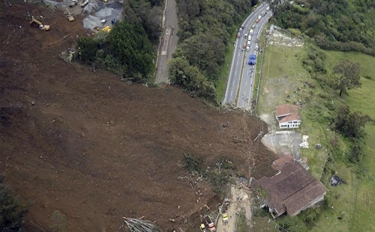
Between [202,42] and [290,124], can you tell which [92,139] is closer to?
[202,42]

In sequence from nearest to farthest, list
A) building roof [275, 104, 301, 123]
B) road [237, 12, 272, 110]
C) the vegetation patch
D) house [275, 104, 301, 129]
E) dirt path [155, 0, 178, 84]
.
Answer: the vegetation patch, house [275, 104, 301, 129], building roof [275, 104, 301, 123], dirt path [155, 0, 178, 84], road [237, 12, 272, 110]

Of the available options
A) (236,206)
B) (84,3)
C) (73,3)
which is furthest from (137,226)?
(73,3)

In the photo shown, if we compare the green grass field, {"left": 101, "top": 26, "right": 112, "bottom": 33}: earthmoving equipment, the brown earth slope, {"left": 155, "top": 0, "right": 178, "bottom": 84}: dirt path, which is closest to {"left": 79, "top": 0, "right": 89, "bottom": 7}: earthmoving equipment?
the brown earth slope

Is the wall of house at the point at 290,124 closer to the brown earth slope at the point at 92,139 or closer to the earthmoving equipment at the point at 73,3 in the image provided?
the brown earth slope at the point at 92,139

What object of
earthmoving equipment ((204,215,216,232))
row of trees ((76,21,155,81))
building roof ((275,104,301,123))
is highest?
row of trees ((76,21,155,81))

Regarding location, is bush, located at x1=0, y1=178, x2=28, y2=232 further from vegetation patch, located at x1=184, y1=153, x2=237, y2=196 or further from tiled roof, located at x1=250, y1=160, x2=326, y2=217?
tiled roof, located at x1=250, y1=160, x2=326, y2=217

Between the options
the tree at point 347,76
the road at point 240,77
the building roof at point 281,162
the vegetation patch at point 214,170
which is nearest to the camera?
the vegetation patch at point 214,170

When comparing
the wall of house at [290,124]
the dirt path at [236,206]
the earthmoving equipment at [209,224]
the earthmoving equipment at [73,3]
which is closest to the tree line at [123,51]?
the earthmoving equipment at [73,3]
